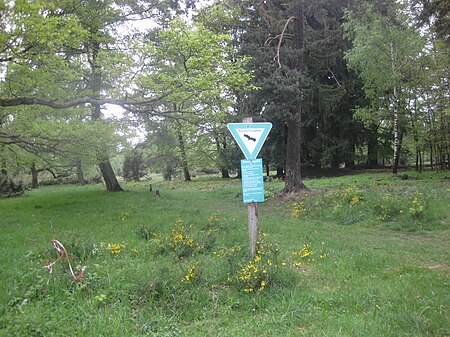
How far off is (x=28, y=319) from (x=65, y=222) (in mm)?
7204

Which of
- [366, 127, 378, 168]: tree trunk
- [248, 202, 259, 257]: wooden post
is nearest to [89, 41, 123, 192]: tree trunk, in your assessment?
[248, 202, 259, 257]: wooden post

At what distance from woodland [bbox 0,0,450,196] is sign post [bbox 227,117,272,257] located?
455 centimetres

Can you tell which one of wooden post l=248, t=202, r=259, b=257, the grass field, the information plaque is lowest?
the grass field

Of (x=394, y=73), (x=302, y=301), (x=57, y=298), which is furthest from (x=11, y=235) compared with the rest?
(x=394, y=73)

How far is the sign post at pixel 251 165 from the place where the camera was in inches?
207

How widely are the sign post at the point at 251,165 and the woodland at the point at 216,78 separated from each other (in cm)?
455

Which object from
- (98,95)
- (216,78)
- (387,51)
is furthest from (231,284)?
(387,51)

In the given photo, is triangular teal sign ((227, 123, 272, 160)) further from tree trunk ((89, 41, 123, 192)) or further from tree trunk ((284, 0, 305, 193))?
tree trunk ((284, 0, 305, 193))

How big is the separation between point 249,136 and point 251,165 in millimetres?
463

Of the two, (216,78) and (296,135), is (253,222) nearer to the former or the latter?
(216,78)

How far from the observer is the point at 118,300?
4293 millimetres

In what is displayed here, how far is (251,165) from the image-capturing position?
5.30 m

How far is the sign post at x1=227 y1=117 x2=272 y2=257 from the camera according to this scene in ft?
17.2

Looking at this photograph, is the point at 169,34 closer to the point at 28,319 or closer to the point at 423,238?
the point at 28,319
